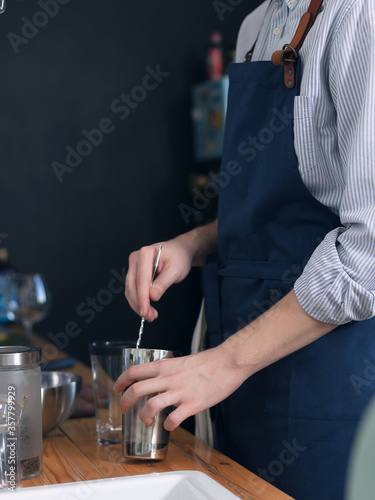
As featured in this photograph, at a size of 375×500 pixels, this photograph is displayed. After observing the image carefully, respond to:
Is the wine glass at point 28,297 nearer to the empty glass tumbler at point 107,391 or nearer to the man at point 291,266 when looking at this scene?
the man at point 291,266

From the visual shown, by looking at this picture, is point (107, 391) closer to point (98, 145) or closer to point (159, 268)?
point (159, 268)

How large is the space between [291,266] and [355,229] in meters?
0.21

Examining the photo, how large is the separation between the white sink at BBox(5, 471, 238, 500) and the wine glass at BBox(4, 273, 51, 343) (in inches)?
62.1

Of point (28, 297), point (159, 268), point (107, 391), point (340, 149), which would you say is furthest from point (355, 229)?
point (28, 297)

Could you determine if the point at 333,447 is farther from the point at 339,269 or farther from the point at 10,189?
the point at 10,189

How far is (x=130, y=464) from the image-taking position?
911 millimetres

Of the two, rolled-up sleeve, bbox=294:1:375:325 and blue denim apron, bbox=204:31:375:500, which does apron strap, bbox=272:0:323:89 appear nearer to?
blue denim apron, bbox=204:31:375:500

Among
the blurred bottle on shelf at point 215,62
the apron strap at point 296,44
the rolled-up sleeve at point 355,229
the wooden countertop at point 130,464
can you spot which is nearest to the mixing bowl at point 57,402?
the wooden countertop at point 130,464

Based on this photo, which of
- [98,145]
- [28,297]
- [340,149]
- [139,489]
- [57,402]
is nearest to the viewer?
[139,489]

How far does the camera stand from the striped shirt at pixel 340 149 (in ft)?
2.80

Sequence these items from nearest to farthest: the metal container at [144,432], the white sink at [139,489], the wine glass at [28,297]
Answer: the white sink at [139,489] < the metal container at [144,432] < the wine glass at [28,297]

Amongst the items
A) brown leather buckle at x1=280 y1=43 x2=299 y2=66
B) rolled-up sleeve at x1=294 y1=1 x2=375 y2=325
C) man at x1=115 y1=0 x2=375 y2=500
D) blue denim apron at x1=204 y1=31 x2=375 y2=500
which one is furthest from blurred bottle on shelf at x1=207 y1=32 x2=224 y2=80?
rolled-up sleeve at x1=294 y1=1 x2=375 y2=325

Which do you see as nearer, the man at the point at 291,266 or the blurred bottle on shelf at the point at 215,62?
the man at the point at 291,266

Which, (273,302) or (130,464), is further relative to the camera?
(273,302)
